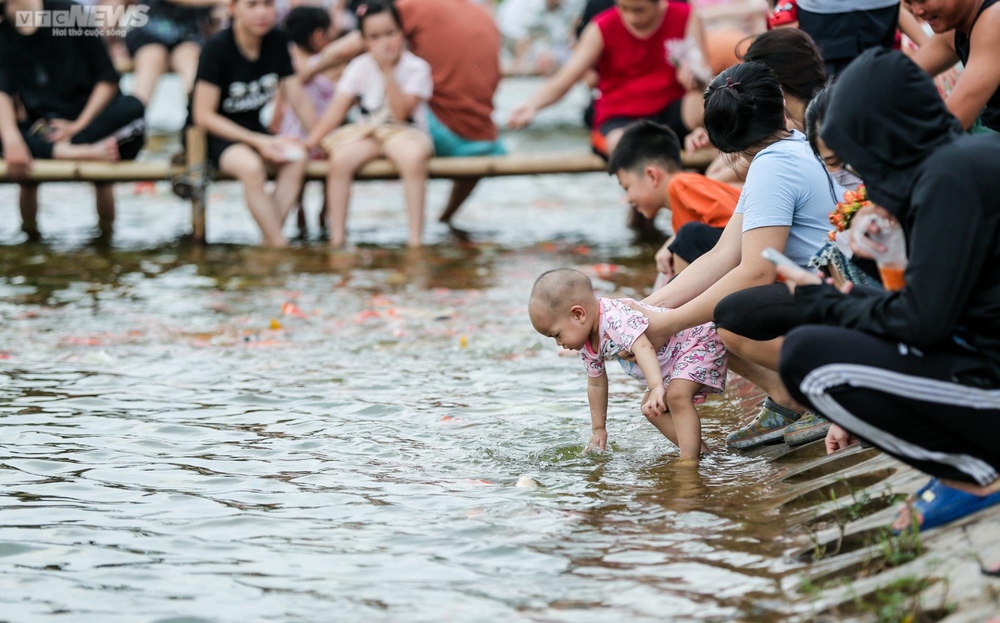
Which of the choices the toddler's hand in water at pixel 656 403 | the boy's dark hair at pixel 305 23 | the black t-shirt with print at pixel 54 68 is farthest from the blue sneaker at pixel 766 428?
the boy's dark hair at pixel 305 23

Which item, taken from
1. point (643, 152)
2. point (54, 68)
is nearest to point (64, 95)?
point (54, 68)

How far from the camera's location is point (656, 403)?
4.09m

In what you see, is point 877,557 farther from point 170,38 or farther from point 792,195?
point 170,38

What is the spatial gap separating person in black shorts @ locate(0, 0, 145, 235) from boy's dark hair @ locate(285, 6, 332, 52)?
1373mm

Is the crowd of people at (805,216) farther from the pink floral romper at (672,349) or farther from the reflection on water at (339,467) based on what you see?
the reflection on water at (339,467)

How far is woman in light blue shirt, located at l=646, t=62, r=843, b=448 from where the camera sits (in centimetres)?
397

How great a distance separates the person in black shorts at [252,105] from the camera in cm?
860

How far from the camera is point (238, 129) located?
28.8 feet

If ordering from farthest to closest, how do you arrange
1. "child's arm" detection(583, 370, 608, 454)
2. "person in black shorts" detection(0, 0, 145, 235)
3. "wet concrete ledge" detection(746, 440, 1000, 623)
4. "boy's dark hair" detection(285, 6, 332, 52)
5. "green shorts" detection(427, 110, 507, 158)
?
"boy's dark hair" detection(285, 6, 332, 52) < "green shorts" detection(427, 110, 507, 158) < "person in black shorts" detection(0, 0, 145, 235) < "child's arm" detection(583, 370, 608, 454) < "wet concrete ledge" detection(746, 440, 1000, 623)

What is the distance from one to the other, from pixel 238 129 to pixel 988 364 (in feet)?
21.7

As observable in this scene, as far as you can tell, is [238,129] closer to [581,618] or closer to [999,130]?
[999,130]

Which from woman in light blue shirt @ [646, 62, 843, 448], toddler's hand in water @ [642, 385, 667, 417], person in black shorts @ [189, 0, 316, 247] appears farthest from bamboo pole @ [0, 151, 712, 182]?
toddler's hand in water @ [642, 385, 667, 417]

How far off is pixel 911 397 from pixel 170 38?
28.1 ft

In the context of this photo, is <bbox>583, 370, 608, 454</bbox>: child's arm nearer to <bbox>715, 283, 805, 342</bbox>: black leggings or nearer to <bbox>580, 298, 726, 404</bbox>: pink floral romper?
<bbox>580, 298, 726, 404</bbox>: pink floral romper
